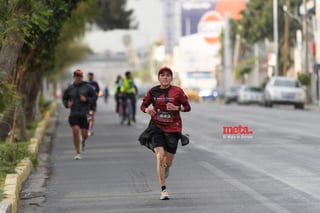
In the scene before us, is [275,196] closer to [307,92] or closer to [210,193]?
[210,193]

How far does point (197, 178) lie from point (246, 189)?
2.03m

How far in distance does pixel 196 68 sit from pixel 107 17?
115 m

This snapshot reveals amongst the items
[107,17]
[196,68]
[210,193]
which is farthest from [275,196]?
[196,68]

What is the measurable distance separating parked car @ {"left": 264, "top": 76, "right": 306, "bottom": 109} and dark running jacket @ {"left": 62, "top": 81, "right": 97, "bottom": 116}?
36.3 metres

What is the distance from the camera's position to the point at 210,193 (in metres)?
13.2

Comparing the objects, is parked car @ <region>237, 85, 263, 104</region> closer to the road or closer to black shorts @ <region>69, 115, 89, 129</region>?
the road

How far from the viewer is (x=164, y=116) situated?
12.8 metres

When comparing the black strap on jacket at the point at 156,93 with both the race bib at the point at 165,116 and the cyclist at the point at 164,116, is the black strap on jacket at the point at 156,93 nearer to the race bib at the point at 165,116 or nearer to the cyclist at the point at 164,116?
the cyclist at the point at 164,116

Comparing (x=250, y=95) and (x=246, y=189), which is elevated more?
(x=250, y=95)

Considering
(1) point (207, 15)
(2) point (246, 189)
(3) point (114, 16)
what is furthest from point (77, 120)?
(1) point (207, 15)

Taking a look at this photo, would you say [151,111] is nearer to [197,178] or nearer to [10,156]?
[197,178]

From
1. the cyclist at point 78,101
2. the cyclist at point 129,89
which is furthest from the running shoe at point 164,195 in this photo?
the cyclist at point 129,89

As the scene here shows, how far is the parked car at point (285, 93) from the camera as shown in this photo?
55.2 meters

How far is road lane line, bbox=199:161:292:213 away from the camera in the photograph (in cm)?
1140
